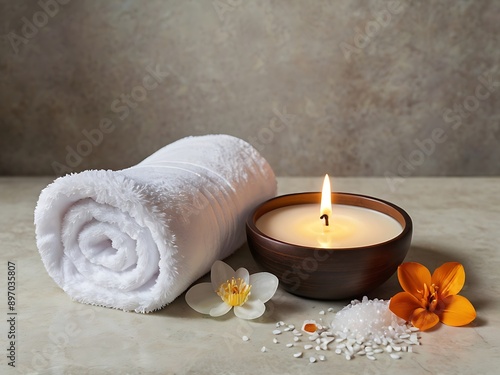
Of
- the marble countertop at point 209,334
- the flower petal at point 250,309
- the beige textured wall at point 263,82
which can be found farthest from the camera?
the beige textured wall at point 263,82

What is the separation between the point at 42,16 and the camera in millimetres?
1544

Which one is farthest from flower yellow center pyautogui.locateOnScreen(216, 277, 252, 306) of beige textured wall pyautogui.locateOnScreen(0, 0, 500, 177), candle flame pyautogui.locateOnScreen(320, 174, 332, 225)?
beige textured wall pyautogui.locateOnScreen(0, 0, 500, 177)

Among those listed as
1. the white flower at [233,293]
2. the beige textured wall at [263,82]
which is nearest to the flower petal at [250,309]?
the white flower at [233,293]

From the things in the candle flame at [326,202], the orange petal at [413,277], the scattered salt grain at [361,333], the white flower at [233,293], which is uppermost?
the candle flame at [326,202]

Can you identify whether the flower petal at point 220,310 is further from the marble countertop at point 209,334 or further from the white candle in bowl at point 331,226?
the white candle in bowl at point 331,226

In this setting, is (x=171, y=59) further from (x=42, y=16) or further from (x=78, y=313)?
(x=78, y=313)

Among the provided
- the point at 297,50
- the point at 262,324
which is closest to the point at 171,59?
the point at 297,50

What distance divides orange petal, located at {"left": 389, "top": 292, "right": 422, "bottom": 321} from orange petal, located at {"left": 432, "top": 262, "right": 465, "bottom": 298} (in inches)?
2.0

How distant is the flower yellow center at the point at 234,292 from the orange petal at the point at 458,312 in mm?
270

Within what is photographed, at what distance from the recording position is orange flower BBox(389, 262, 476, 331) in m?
0.88

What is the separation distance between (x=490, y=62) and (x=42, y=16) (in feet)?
3.47

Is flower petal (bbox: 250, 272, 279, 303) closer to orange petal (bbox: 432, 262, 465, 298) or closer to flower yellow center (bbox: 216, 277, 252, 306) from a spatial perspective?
flower yellow center (bbox: 216, 277, 252, 306)

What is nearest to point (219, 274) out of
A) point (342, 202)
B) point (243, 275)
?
point (243, 275)

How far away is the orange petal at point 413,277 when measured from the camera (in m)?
0.92
